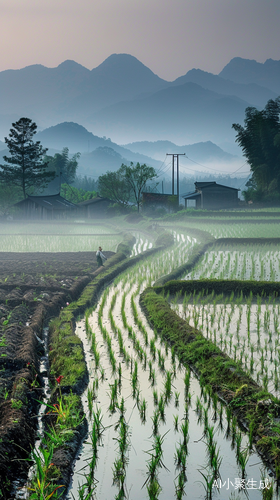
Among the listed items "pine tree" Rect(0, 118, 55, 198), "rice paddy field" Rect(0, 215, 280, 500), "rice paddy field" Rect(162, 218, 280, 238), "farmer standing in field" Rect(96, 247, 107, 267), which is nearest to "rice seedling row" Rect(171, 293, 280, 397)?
"rice paddy field" Rect(0, 215, 280, 500)

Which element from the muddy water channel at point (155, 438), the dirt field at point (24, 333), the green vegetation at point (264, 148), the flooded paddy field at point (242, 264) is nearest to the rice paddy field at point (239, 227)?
the flooded paddy field at point (242, 264)

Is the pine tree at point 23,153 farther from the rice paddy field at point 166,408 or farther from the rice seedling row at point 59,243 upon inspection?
the rice paddy field at point 166,408

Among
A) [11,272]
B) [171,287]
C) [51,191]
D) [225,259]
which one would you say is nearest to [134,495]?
[171,287]

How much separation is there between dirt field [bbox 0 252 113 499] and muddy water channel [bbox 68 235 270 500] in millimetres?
628

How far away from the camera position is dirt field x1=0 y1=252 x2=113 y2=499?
3996 millimetres

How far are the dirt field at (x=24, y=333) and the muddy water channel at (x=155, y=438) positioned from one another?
24.7 inches

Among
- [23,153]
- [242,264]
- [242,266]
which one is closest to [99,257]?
A: [242,266]

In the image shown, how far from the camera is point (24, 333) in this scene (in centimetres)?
726

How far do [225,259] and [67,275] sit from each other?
21.2ft

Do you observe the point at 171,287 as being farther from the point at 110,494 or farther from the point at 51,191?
the point at 51,191

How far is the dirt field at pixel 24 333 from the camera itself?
400 centimetres

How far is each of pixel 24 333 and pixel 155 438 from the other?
366 cm

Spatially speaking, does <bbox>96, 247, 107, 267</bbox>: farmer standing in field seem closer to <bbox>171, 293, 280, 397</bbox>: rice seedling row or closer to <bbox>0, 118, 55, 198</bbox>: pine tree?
<bbox>171, 293, 280, 397</bbox>: rice seedling row

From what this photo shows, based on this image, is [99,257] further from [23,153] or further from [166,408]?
A: [23,153]
